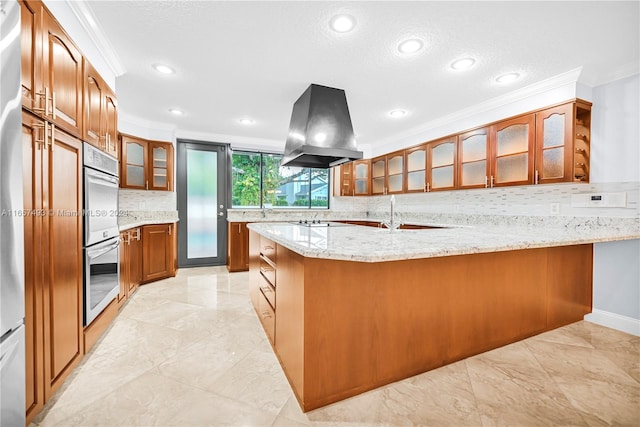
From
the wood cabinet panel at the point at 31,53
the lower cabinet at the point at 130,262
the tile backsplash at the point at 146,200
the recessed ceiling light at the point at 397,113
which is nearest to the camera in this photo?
the wood cabinet panel at the point at 31,53

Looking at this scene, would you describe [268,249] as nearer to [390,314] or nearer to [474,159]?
[390,314]

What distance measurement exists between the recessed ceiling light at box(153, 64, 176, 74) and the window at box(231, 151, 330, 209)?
2434 millimetres

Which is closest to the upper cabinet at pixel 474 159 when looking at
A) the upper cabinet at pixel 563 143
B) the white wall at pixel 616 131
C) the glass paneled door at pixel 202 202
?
the upper cabinet at pixel 563 143

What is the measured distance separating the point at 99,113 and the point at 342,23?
187 cm

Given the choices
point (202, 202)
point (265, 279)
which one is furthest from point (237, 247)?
point (265, 279)

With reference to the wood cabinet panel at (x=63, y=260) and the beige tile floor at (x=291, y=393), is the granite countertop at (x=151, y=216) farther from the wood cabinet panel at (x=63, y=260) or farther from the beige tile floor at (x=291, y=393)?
the wood cabinet panel at (x=63, y=260)

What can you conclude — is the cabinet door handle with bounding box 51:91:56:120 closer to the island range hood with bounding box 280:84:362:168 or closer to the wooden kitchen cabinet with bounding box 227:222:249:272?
the island range hood with bounding box 280:84:362:168

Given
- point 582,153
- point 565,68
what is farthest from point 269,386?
point 565,68

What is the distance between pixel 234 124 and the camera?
13.7 ft

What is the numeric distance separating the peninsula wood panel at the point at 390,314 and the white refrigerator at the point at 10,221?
1072 mm

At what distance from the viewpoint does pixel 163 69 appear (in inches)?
99.0

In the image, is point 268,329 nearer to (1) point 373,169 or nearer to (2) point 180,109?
(2) point 180,109

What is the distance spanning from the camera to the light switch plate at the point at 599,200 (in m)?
Result: 2.40

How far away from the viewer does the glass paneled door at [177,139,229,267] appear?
4.61m
